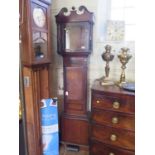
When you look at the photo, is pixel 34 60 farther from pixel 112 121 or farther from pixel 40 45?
pixel 112 121

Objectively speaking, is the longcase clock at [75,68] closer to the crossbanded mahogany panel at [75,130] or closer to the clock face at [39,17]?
the crossbanded mahogany panel at [75,130]

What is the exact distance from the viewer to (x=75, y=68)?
2.10 metres

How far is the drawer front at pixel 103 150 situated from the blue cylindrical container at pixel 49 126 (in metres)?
0.38

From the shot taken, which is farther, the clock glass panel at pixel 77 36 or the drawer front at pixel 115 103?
the clock glass panel at pixel 77 36

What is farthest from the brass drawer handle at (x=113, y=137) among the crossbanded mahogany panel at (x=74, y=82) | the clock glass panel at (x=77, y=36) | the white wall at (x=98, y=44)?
the clock glass panel at (x=77, y=36)

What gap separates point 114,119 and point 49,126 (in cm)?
64

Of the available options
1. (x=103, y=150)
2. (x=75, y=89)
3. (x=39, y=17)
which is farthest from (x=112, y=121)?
(x=39, y=17)

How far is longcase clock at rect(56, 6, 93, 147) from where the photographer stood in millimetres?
2062

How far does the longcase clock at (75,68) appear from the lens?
6.77 ft

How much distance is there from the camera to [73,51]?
2100 mm

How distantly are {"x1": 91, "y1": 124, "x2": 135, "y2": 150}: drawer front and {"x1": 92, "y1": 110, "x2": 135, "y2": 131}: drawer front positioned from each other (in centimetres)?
4
